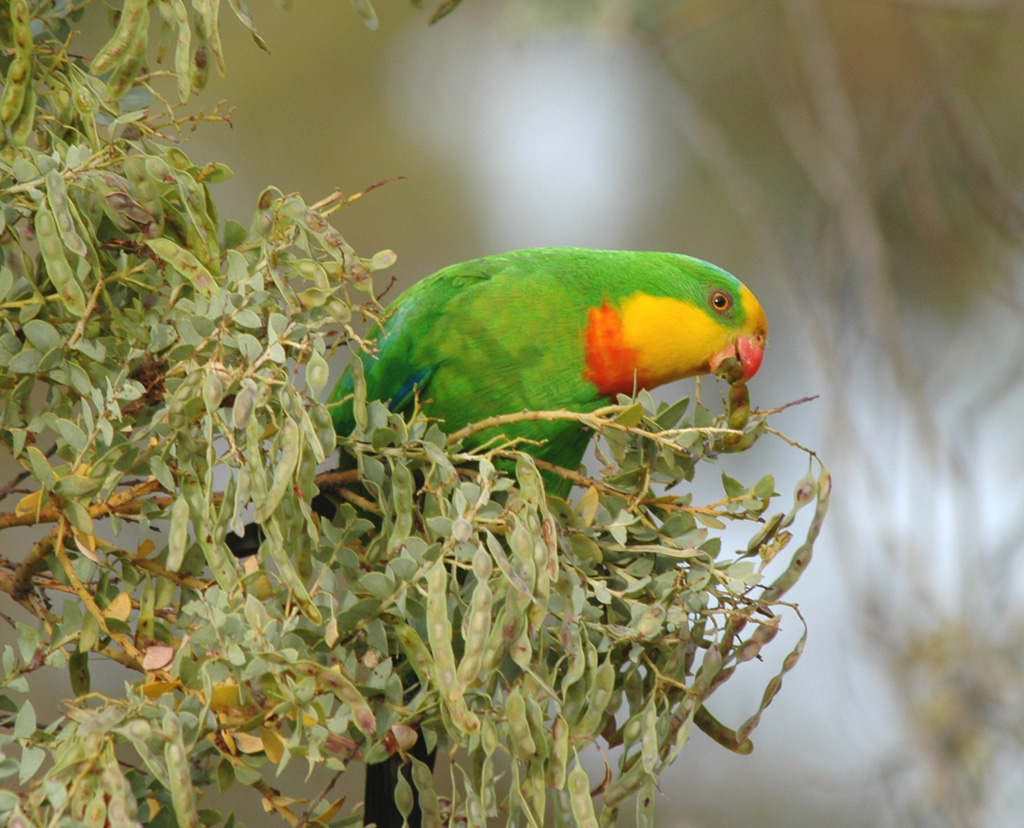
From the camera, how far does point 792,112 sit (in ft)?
13.3

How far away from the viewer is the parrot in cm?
194

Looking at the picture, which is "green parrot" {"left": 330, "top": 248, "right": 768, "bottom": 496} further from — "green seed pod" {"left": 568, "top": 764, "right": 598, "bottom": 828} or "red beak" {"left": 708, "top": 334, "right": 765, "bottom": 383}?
"green seed pod" {"left": 568, "top": 764, "right": 598, "bottom": 828}

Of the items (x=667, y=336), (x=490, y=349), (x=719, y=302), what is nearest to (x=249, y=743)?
(x=490, y=349)

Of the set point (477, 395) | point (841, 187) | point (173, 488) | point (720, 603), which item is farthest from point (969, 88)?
point (173, 488)

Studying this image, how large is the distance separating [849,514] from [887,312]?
690 mm

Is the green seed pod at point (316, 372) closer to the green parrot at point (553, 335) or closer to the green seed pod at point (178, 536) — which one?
the green seed pod at point (178, 536)

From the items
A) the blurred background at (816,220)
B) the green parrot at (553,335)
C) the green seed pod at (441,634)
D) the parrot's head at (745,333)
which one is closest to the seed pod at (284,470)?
the green seed pod at (441,634)

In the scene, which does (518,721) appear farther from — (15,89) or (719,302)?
(719,302)

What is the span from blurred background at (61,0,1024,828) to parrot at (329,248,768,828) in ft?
4.41

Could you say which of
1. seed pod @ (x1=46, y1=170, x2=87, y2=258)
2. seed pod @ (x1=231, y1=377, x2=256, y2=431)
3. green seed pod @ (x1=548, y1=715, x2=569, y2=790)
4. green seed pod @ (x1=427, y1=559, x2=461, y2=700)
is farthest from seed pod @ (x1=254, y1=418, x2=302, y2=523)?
green seed pod @ (x1=548, y1=715, x2=569, y2=790)

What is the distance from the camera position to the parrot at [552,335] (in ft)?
6.35

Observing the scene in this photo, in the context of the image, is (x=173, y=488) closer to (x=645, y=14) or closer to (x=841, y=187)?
(x=841, y=187)

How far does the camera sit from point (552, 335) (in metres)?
1.96

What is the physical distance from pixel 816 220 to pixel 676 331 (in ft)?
7.38
